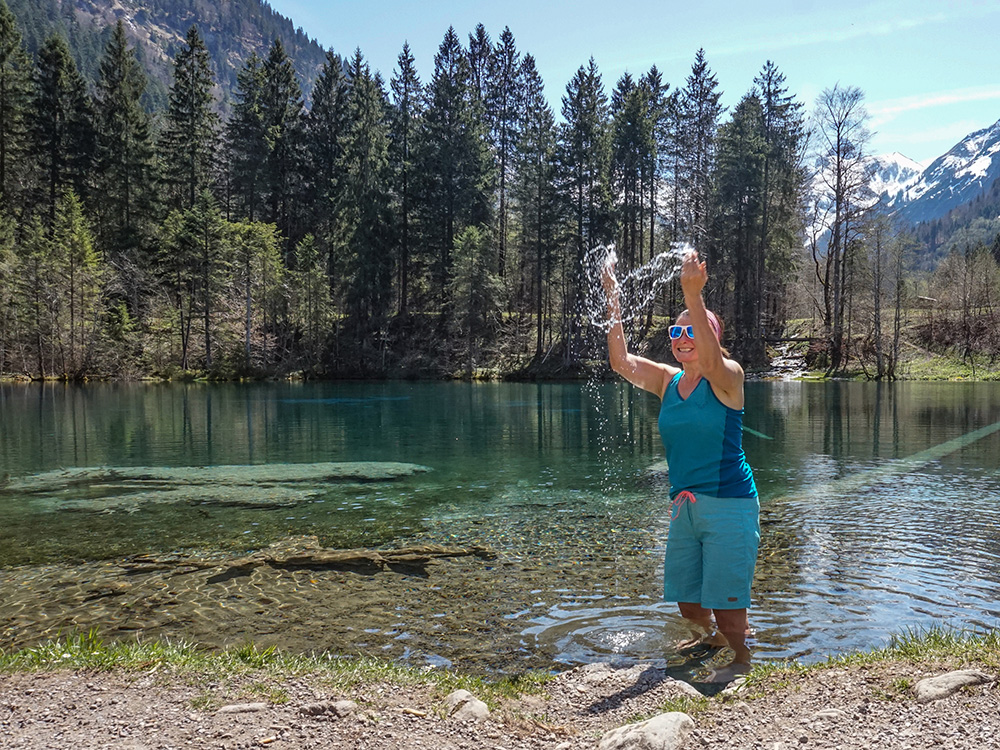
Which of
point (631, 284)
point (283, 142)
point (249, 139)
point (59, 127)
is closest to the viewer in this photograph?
point (631, 284)

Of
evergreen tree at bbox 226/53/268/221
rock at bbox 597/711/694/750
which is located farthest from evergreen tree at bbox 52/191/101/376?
rock at bbox 597/711/694/750

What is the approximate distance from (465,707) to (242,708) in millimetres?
1236

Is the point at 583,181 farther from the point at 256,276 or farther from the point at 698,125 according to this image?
the point at 256,276

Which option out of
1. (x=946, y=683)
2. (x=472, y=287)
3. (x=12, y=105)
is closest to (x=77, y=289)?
(x=12, y=105)

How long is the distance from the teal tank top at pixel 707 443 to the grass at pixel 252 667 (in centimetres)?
180

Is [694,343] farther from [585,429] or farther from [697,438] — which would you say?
[585,429]

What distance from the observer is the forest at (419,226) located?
51531 mm

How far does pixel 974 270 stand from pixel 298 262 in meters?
53.9

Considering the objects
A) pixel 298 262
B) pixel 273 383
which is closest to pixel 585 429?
pixel 273 383

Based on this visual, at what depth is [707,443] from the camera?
4699mm

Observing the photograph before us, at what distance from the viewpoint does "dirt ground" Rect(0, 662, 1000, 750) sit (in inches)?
140

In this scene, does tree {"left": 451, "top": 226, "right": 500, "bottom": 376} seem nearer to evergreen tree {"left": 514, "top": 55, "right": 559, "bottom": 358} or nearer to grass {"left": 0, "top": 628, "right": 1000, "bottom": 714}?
evergreen tree {"left": 514, "top": 55, "right": 559, "bottom": 358}

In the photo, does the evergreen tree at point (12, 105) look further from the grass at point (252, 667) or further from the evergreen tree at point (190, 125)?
the grass at point (252, 667)

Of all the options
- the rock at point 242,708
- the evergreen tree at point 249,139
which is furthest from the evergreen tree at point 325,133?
the rock at point 242,708
